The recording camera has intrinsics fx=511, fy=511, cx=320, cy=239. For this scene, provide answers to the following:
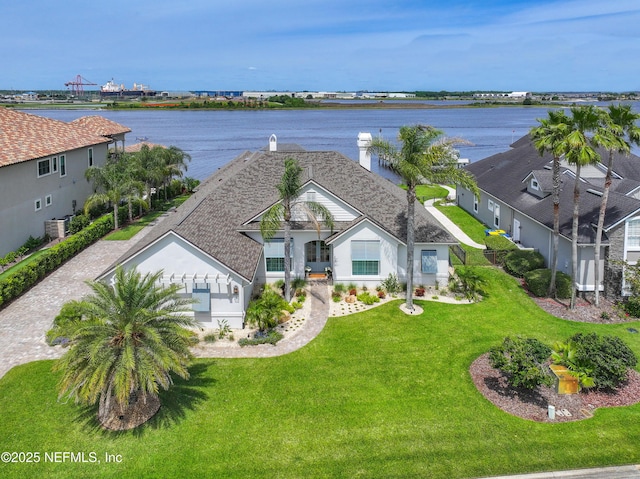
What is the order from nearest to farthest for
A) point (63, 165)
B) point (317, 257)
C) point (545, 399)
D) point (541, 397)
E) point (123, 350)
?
point (123, 350) → point (545, 399) → point (541, 397) → point (317, 257) → point (63, 165)

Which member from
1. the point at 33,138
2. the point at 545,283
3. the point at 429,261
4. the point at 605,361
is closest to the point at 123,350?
the point at 605,361

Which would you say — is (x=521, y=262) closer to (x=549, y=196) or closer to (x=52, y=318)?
(x=549, y=196)

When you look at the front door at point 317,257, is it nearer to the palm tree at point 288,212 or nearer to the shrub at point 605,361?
the palm tree at point 288,212

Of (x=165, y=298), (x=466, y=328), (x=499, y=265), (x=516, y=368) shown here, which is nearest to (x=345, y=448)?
(x=516, y=368)

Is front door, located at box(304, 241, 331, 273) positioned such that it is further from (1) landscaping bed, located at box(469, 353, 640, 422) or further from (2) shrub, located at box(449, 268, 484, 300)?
(1) landscaping bed, located at box(469, 353, 640, 422)

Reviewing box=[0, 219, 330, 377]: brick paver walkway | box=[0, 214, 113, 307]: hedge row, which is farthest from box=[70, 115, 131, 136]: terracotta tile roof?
box=[0, 219, 330, 377]: brick paver walkway
